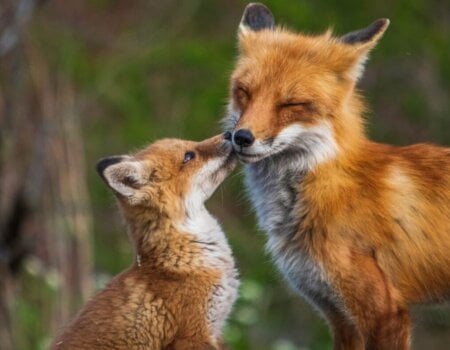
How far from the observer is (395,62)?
19328 millimetres

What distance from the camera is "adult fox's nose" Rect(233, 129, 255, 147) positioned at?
291 inches

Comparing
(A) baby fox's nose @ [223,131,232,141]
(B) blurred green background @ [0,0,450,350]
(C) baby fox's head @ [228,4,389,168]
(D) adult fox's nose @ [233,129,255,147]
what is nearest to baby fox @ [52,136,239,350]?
(A) baby fox's nose @ [223,131,232,141]

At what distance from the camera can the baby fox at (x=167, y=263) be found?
302 inches

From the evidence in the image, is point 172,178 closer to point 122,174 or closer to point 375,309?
point 122,174

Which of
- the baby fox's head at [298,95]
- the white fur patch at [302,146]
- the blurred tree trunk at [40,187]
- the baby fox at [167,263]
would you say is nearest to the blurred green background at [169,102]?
the blurred tree trunk at [40,187]

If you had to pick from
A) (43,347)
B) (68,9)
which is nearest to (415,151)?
(43,347)

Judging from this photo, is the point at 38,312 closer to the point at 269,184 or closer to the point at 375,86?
the point at 269,184

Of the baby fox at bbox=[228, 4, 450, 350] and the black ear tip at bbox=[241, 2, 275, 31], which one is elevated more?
the black ear tip at bbox=[241, 2, 275, 31]

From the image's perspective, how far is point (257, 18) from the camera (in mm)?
8602

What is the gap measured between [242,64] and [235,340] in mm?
5139

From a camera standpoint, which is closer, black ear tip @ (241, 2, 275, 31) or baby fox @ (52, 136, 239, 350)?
baby fox @ (52, 136, 239, 350)

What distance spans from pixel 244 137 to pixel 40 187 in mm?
6919

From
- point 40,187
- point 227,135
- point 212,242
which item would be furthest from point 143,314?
point 40,187

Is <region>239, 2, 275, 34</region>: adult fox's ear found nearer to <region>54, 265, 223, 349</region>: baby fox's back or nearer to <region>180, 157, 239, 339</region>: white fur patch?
<region>180, 157, 239, 339</region>: white fur patch
